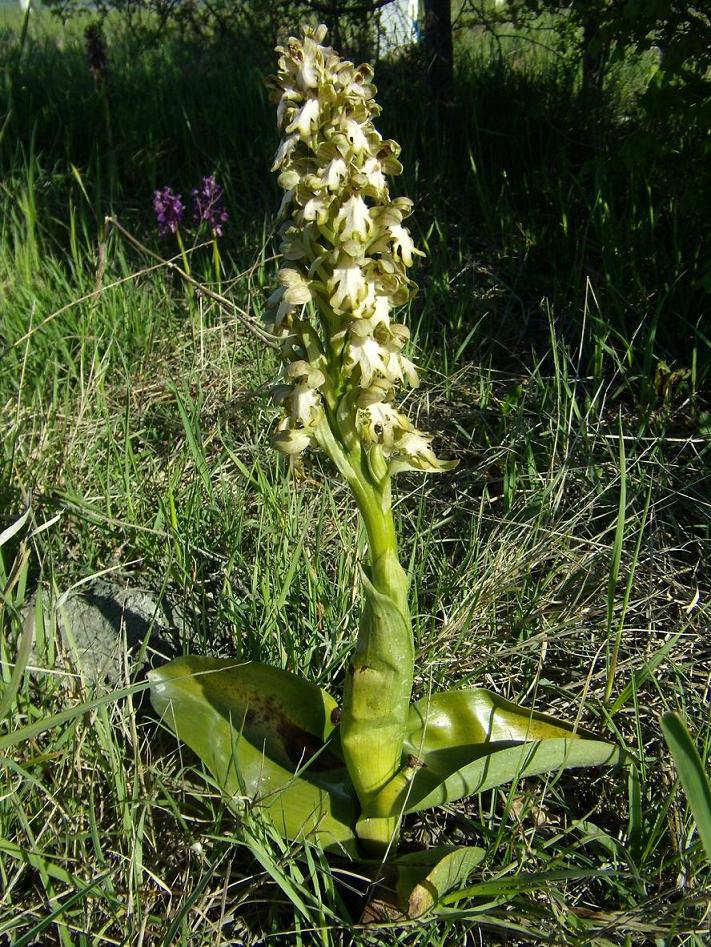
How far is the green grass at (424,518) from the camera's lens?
1370 mm

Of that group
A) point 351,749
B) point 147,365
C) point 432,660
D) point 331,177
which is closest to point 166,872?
point 351,749

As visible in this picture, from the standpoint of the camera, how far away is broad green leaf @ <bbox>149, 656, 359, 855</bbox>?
4.66 feet

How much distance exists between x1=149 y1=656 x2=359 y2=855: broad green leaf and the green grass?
7 centimetres

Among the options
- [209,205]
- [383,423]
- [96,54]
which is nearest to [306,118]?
[383,423]

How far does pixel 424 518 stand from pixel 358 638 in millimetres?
1038

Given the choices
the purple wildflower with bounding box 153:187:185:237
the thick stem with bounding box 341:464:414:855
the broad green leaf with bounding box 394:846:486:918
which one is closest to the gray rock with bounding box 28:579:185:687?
the thick stem with bounding box 341:464:414:855

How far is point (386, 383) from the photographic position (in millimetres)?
1281

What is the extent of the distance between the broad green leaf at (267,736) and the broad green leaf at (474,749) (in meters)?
0.09

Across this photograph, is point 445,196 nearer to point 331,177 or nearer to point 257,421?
point 257,421

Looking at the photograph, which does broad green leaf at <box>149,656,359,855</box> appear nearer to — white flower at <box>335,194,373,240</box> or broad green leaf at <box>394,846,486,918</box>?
broad green leaf at <box>394,846,486,918</box>

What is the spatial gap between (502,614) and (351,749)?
2.43ft

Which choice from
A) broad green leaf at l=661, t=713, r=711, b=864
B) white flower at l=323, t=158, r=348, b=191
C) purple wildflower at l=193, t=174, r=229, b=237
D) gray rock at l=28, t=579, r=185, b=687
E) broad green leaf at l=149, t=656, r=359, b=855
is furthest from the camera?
purple wildflower at l=193, t=174, r=229, b=237

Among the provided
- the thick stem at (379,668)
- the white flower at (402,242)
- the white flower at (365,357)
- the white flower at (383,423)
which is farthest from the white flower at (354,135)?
the thick stem at (379,668)

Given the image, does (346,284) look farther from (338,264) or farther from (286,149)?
(286,149)
